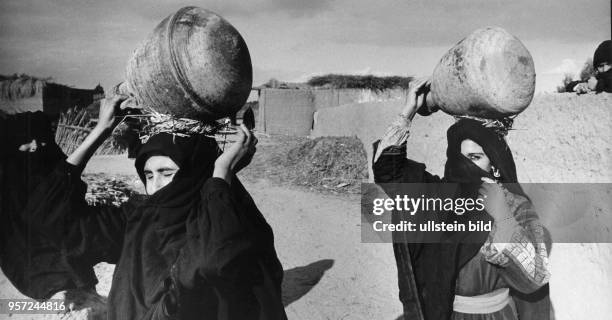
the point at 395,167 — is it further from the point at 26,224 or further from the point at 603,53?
the point at 603,53

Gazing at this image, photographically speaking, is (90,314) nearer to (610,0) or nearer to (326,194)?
(610,0)

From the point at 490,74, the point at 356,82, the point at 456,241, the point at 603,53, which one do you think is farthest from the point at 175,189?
the point at 356,82

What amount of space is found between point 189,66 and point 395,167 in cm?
94

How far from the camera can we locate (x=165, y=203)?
1894mm

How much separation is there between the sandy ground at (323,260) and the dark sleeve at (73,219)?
0.96 metres

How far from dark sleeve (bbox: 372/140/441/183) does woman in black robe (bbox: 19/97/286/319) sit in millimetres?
542

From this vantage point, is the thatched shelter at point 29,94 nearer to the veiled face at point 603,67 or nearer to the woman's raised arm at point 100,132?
the woman's raised arm at point 100,132

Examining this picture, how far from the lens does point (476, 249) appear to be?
6.99 ft

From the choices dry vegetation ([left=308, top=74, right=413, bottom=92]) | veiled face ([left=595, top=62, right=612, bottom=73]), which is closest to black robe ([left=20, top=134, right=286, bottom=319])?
veiled face ([left=595, top=62, right=612, bottom=73])

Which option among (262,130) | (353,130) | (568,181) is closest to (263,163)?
(262,130)

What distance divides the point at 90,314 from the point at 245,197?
1186 mm

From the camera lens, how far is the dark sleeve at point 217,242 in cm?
165

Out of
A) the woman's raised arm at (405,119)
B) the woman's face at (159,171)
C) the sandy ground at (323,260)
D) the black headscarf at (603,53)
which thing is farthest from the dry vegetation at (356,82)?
the woman's face at (159,171)

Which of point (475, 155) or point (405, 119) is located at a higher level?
point (405, 119)
